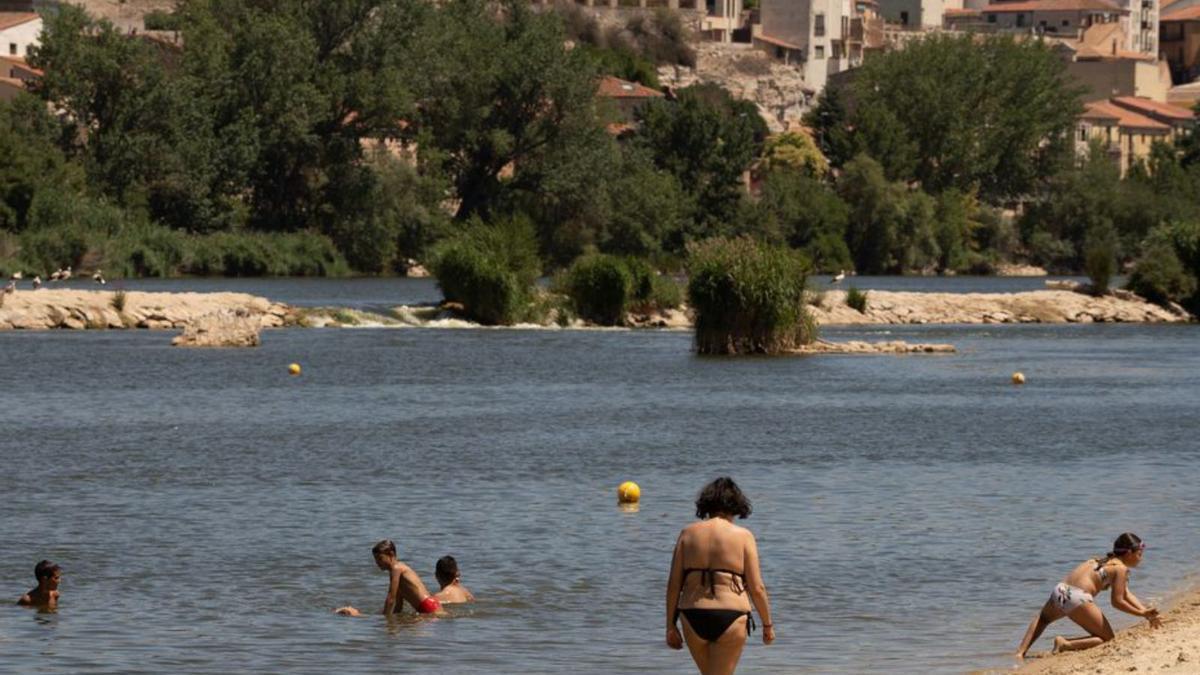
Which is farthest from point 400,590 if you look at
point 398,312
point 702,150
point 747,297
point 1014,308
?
point 702,150

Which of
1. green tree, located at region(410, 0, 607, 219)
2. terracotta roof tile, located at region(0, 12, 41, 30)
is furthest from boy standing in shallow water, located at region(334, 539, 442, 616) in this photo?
terracotta roof tile, located at region(0, 12, 41, 30)

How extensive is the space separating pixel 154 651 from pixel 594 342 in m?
52.4

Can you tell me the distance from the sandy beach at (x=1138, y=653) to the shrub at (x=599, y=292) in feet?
190

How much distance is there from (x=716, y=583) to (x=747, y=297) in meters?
49.3

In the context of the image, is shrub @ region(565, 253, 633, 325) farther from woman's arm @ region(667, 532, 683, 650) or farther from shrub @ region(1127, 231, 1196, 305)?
woman's arm @ region(667, 532, 683, 650)

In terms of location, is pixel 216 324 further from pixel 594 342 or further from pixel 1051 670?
pixel 1051 670

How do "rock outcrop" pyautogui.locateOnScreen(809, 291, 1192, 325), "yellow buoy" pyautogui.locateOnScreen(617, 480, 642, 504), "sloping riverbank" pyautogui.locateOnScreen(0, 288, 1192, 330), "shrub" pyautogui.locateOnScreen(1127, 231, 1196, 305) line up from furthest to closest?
"shrub" pyautogui.locateOnScreen(1127, 231, 1196, 305) < "rock outcrop" pyautogui.locateOnScreen(809, 291, 1192, 325) < "sloping riverbank" pyautogui.locateOnScreen(0, 288, 1192, 330) < "yellow buoy" pyautogui.locateOnScreen(617, 480, 642, 504)

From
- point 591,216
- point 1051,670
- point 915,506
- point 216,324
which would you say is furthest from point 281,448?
point 591,216

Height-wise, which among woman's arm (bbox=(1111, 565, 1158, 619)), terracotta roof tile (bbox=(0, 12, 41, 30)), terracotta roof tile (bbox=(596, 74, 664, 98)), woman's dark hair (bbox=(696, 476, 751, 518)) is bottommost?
woman's arm (bbox=(1111, 565, 1158, 619))

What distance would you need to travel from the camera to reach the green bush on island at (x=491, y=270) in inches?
3061

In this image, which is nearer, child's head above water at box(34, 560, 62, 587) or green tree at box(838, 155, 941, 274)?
child's head above water at box(34, 560, 62, 587)

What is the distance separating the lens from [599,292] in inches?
3194

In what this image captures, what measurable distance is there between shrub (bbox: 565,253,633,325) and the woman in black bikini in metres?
65.1

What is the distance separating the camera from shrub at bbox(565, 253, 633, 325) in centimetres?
8044
